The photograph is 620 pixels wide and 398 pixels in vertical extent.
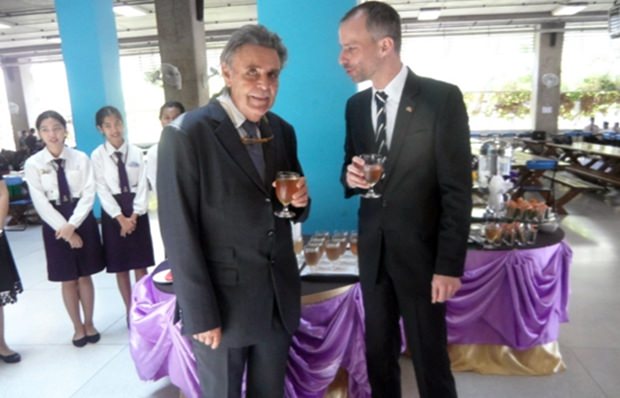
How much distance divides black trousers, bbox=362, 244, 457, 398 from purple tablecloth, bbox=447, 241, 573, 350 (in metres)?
0.87

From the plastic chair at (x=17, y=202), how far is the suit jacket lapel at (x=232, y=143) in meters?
7.39

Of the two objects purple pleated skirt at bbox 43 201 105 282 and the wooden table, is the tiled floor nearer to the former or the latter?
purple pleated skirt at bbox 43 201 105 282

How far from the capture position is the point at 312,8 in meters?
2.77

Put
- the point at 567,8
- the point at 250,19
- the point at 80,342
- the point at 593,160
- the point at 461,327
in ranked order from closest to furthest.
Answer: the point at 461,327 < the point at 80,342 < the point at 593,160 < the point at 567,8 < the point at 250,19

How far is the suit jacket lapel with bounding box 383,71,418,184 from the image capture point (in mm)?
1655

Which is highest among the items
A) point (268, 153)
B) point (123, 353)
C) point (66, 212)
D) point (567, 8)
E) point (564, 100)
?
point (567, 8)

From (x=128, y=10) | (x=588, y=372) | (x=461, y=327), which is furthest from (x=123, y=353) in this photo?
(x=128, y=10)

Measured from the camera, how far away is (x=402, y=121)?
1.66 meters

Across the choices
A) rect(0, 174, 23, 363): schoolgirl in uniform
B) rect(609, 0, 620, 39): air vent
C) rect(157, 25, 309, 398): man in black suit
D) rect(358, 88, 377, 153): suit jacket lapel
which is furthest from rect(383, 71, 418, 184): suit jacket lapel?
rect(609, 0, 620, 39): air vent

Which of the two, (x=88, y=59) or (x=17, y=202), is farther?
(x=17, y=202)

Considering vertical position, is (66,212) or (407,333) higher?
(66,212)

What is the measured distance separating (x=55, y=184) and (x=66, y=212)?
217 millimetres

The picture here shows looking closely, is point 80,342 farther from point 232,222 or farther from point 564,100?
point 564,100

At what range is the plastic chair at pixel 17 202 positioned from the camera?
23.7 feet
